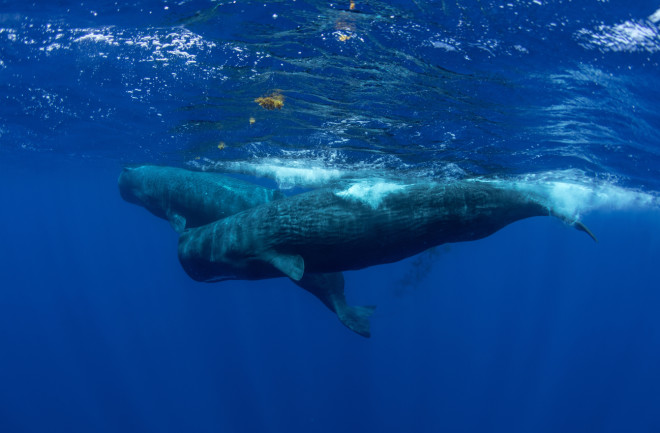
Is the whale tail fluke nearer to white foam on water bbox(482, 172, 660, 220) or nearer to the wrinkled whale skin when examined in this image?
the wrinkled whale skin

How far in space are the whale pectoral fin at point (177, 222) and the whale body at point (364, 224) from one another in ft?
11.9

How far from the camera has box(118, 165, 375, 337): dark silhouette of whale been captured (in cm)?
749

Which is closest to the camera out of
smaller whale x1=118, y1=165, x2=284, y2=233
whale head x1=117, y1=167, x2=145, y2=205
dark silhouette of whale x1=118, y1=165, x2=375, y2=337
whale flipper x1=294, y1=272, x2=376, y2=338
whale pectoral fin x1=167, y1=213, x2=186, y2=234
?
whale flipper x1=294, y1=272, x2=376, y2=338

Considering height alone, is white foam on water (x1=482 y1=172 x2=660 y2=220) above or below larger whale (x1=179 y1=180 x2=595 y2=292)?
below

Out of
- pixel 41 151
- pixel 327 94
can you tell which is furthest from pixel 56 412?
pixel 327 94

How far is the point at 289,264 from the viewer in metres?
5.05

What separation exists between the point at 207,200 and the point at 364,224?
17.5ft

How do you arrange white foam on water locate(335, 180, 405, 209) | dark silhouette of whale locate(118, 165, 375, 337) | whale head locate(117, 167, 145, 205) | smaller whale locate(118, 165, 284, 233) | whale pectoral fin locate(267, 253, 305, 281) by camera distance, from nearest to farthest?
whale pectoral fin locate(267, 253, 305, 281) < white foam on water locate(335, 180, 405, 209) < dark silhouette of whale locate(118, 165, 375, 337) < smaller whale locate(118, 165, 284, 233) < whale head locate(117, 167, 145, 205)

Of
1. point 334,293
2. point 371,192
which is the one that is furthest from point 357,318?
point 371,192

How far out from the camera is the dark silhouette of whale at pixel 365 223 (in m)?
4.96

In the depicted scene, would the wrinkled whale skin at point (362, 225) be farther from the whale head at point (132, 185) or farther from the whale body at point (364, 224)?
the whale head at point (132, 185)

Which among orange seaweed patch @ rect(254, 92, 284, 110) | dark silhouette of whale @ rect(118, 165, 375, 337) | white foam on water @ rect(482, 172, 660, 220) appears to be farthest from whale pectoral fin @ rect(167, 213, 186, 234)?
white foam on water @ rect(482, 172, 660, 220)

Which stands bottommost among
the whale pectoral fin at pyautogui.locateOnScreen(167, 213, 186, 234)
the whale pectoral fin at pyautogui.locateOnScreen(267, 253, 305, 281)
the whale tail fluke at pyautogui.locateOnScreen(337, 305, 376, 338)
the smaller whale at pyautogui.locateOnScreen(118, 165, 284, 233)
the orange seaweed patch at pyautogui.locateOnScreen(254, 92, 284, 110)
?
the whale tail fluke at pyautogui.locateOnScreen(337, 305, 376, 338)

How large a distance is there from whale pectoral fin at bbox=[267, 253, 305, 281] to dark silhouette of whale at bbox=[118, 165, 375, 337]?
217 centimetres
